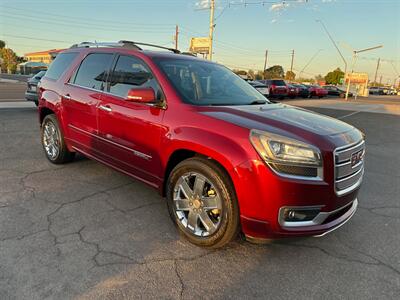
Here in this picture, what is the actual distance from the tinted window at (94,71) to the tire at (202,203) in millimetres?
1783

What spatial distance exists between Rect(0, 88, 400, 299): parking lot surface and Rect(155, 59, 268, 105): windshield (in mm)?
1408

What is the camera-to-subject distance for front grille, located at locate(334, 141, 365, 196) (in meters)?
2.72

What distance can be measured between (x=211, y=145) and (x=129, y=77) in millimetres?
1604

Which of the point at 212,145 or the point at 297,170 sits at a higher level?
the point at 212,145

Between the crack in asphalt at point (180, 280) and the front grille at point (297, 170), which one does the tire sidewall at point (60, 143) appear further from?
the front grille at point (297, 170)

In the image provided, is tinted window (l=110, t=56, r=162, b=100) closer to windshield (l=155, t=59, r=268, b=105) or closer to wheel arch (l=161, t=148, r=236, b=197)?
windshield (l=155, t=59, r=268, b=105)

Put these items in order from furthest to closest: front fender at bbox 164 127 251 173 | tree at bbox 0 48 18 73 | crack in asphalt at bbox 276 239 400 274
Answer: tree at bbox 0 48 18 73 → crack in asphalt at bbox 276 239 400 274 → front fender at bbox 164 127 251 173

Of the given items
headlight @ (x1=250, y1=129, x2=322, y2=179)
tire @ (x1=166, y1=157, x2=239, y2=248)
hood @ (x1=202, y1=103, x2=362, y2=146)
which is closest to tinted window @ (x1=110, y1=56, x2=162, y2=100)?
hood @ (x1=202, y1=103, x2=362, y2=146)

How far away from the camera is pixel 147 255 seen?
9.45 feet

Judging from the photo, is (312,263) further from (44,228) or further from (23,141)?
(23,141)

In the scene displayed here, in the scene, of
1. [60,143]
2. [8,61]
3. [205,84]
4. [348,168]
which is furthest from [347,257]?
[8,61]

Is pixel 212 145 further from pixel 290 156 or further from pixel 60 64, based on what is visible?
pixel 60 64

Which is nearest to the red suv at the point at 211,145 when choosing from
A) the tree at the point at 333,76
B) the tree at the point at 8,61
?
the tree at the point at 8,61

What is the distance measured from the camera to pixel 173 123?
316cm
